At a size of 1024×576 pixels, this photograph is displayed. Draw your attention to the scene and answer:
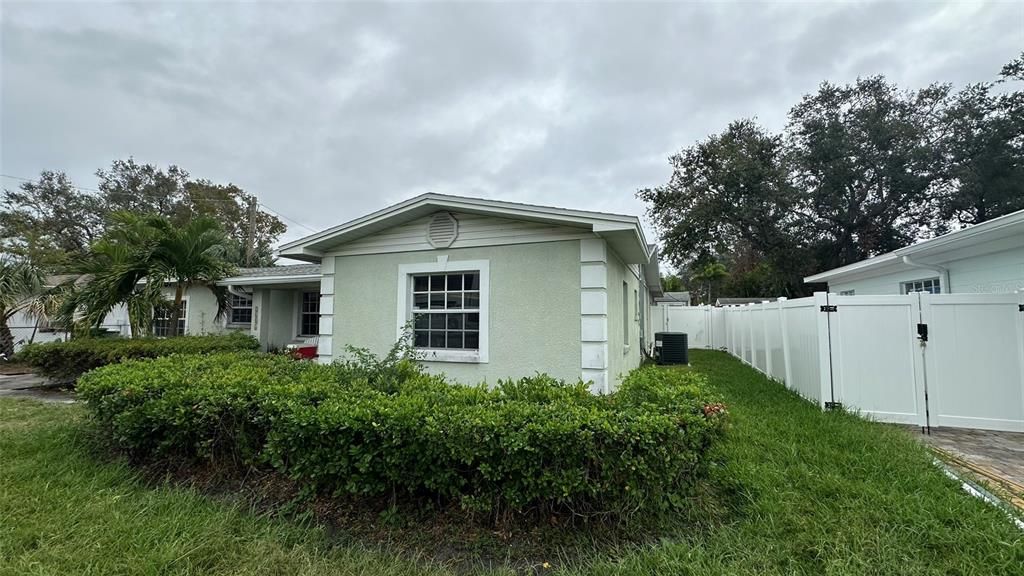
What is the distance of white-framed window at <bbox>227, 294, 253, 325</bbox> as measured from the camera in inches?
503

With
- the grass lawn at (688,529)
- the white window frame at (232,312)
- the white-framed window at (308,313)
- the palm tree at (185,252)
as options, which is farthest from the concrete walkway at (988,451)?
the white window frame at (232,312)

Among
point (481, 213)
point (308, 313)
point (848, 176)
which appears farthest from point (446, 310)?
point (848, 176)

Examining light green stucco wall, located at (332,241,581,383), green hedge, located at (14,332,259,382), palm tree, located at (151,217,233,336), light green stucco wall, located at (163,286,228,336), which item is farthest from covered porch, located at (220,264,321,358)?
light green stucco wall, located at (332,241,581,383)

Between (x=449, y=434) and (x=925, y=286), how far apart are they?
11304 mm

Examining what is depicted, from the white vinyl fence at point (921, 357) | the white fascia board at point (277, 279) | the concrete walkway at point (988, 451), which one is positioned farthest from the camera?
the white fascia board at point (277, 279)

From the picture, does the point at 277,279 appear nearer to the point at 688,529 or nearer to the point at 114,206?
the point at 688,529

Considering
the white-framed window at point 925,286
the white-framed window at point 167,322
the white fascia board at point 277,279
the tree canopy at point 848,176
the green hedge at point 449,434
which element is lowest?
the green hedge at point 449,434

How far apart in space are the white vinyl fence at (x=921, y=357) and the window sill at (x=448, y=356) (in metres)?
4.90

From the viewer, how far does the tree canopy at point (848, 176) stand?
17344mm

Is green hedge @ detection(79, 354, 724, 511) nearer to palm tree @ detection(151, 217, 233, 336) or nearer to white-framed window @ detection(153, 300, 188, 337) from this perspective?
palm tree @ detection(151, 217, 233, 336)

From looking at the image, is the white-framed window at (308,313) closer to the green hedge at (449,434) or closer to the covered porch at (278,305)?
the covered porch at (278,305)

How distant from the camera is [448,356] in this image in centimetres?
606

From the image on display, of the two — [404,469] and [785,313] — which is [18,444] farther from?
[785,313]

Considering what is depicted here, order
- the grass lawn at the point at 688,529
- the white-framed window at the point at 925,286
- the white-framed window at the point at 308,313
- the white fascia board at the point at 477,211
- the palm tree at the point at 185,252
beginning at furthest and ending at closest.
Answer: the white-framed window at the point at 308,313, the palm tree at the point at 185,252, the white-framed window at the point at 925,286, the white fascia board at the point at 477,211, the grass lawn at the point at 688,529
